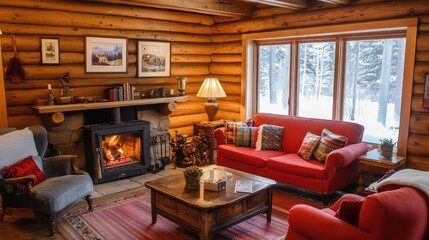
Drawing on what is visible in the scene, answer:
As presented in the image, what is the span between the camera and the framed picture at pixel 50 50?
483 cm

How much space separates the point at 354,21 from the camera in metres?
4.91

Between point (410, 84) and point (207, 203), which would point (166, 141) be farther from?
point (410, 84)

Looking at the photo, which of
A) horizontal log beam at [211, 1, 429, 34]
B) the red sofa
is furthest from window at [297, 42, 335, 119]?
the red sofa

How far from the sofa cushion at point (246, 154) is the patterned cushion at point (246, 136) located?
10 cm

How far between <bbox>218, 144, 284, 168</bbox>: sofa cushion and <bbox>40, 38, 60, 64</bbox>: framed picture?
2713 millimetres

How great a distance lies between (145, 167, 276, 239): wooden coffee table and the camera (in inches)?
127

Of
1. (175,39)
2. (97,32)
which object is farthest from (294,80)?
(97,32)

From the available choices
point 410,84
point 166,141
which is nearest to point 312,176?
point 410,84

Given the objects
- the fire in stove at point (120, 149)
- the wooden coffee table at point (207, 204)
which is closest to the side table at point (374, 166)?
the wooden coffee table at point (207, 204)

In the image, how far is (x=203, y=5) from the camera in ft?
18.0

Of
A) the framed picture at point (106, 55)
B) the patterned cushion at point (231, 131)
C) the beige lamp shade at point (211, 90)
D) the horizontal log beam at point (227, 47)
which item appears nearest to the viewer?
the framed picture at point (106, 55)

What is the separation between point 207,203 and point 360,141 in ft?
8.60

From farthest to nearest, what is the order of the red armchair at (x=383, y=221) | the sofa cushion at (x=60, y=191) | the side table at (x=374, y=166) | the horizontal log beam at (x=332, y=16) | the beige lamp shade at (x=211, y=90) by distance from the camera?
the beige lamp shade at (x=211, y=90), the horizontal log beam at (x=332, y=16), the side table at (x=374, y=166), the sofa cushion at (x=60, y=191), the red armchair at (x=383, y=221)

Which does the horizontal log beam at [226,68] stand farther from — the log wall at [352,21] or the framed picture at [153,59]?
the framed picture at [153,59]
